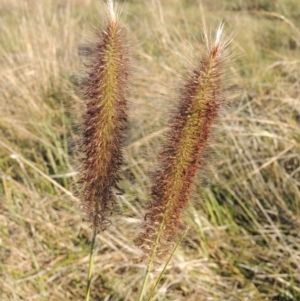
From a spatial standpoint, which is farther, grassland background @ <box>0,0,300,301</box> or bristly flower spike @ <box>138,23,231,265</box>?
grassland background @ <box>0,0,300,301</box>

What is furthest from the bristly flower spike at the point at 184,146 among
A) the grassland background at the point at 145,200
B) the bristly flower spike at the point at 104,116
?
the grassland background at the point at 145,200

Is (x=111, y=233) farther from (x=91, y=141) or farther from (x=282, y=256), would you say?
(x=91, y=141)

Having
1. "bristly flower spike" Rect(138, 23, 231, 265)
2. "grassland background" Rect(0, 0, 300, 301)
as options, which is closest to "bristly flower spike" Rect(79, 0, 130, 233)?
"bristly flower spike" Rect(138, 23, 231, 265)

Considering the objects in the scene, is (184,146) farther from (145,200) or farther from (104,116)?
(145,200)

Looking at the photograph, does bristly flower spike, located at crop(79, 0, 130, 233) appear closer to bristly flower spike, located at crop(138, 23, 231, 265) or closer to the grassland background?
bristly flower spike, located at crop(138, 23, 231, 265)

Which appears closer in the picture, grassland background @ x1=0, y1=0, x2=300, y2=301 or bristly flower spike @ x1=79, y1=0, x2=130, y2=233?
bristly flower spike @ x1=79, y1=0, x2=130, y2=233

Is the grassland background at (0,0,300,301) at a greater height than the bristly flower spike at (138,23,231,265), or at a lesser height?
lesser
